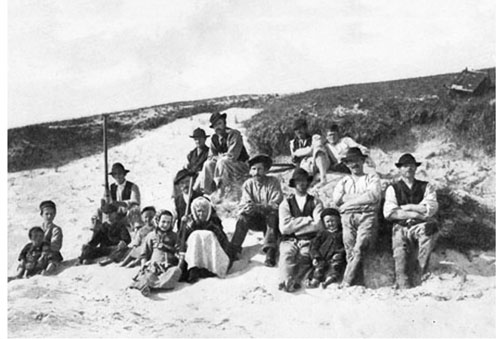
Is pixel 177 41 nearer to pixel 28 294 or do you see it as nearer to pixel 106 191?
pixel 106 191

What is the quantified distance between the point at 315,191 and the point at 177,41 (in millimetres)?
3101

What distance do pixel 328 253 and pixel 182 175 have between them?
240cm

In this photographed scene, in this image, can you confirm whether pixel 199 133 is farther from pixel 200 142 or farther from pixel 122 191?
pixel 122 191

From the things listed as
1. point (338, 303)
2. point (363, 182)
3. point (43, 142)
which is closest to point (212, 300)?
point (338, 303)

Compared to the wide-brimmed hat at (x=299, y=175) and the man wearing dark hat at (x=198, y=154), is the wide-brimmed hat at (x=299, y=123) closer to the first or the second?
the wide-brimmed hat at (x=299, y=175)

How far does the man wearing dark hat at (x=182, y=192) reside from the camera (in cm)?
1348

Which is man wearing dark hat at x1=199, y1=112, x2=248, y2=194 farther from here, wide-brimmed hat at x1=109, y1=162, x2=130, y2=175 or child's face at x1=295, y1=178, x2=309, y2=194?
wide-brimmed hat at x1=109, y1=162, x2=130, y2=175

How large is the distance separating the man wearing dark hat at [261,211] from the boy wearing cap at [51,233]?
2.54m

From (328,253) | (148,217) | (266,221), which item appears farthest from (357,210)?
(148,217)

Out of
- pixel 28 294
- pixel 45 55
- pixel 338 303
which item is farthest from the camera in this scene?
pixel 45 55

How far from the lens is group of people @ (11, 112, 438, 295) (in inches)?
498

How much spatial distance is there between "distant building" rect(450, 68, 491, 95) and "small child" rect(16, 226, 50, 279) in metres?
6.00

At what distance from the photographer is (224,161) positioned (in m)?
13.6

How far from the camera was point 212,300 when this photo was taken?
13.0m
